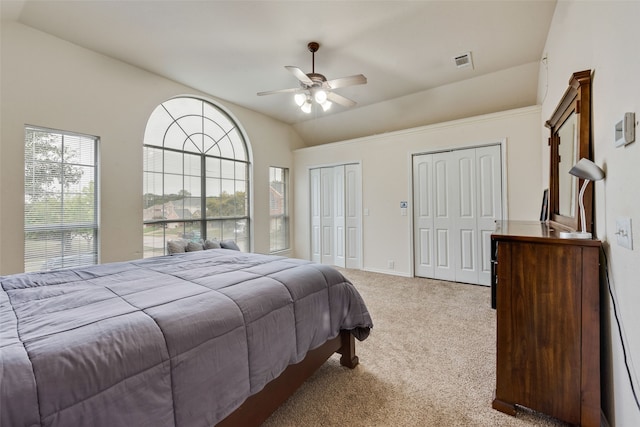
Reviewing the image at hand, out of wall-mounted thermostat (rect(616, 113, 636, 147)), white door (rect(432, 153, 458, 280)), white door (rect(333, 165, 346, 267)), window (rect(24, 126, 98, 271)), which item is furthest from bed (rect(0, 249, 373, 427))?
white door (rect(333, 165, 346, 267))

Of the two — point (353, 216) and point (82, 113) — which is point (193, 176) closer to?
point (82, 113)

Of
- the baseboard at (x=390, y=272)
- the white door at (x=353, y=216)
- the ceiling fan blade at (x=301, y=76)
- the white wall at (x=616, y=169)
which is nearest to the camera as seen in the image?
the white wall at (x=616, y=169)

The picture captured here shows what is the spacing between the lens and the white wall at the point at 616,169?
3.45ft

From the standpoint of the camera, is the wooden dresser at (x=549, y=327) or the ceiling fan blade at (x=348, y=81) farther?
the ceiling fan blade at (x=348, y=81)

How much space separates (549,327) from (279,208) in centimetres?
462

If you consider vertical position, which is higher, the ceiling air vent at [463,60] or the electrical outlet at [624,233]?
the ceiling air vent at [463,60]

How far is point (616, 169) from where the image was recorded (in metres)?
1.21

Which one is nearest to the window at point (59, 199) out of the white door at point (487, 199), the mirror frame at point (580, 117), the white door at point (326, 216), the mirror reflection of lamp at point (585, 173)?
the white door at point (326, 216)

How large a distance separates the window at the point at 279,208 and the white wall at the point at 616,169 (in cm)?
447

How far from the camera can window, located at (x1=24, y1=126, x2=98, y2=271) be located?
269cm

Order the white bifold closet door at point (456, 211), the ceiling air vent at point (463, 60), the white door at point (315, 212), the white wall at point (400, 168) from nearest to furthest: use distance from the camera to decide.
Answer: the ceiling air vent at point (463, 60) → the white wall at point (400, 168) → the white bifold closet door at point (456, 211) → the white door at point (315, 212)

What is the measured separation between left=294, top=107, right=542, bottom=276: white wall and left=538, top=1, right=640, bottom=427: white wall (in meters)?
2.04

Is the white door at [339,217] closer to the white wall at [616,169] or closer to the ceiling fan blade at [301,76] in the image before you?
the ceiling fan blade at [301,76]

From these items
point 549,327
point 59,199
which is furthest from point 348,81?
point 59,199
